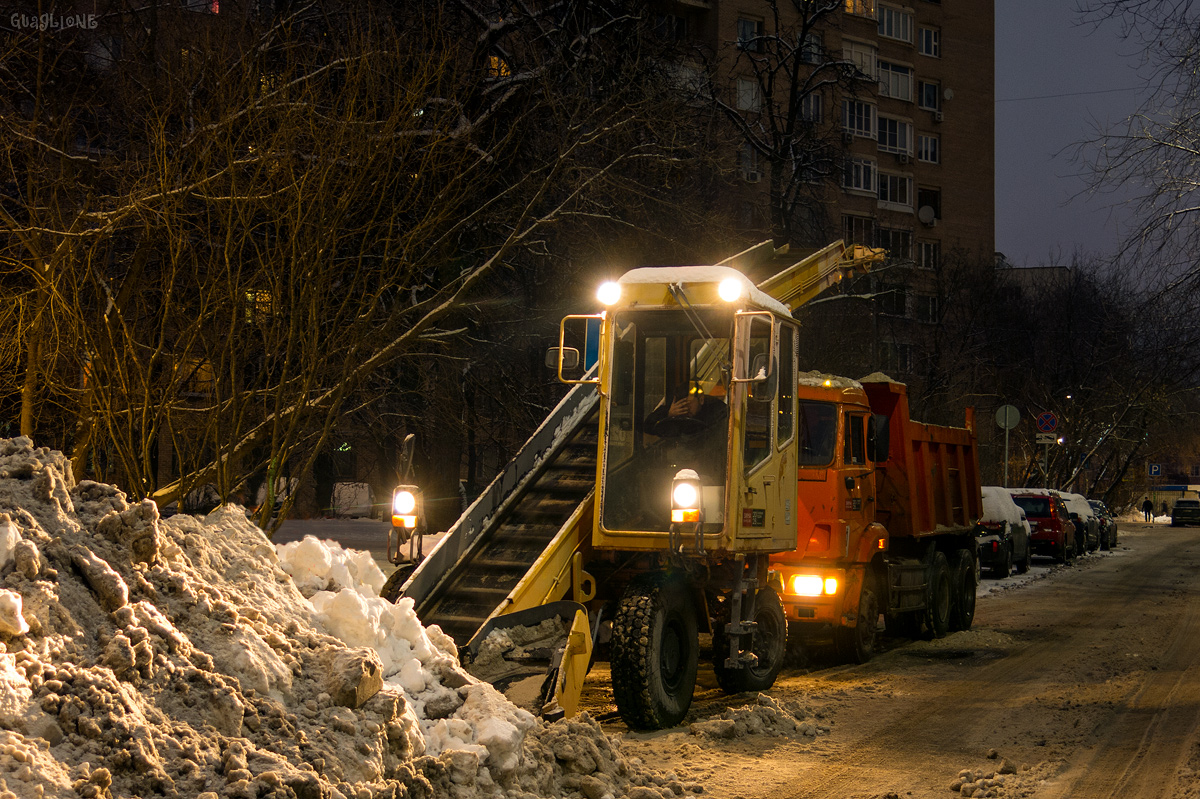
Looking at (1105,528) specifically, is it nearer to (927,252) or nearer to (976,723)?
(927,252)

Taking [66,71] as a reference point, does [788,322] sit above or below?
below

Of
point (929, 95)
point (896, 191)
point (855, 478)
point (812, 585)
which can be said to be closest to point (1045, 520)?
point (855, 478)

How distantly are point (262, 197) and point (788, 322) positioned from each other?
4.63m

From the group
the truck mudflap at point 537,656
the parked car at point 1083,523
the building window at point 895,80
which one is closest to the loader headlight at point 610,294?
the truck mudflap at point 537,656

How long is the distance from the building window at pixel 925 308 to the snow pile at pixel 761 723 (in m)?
37.7

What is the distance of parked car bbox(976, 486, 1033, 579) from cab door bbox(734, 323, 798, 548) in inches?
573

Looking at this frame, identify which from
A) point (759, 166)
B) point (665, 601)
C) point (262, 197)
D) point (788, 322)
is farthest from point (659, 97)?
point (759, 166)

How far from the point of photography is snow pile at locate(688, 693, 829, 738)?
8.40 metres

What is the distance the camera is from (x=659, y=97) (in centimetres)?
1589

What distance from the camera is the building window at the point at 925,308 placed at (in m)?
46.3

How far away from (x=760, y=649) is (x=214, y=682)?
6021 mm

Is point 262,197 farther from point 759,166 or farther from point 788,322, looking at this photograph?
point 759,166

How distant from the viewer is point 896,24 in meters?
60.0

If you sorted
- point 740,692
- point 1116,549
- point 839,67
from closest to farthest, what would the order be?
point 740,692 < point 839,67 < point 1116,549
